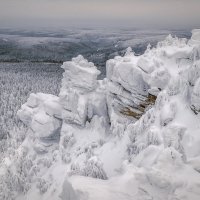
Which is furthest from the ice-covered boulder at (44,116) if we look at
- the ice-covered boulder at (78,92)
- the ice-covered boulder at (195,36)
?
the ice-covered boulder at (195,36)

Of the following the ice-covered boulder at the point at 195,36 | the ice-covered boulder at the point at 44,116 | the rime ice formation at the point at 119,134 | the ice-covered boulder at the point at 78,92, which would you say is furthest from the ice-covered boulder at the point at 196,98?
the ice-covered boulder at the point at 44,116

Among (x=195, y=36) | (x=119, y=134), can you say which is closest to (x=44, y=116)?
(x=119, y=134)

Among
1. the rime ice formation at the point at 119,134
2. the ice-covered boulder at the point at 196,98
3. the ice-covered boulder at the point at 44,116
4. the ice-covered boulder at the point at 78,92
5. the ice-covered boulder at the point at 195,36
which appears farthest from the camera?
the ice-covered boulder at the point at 44,116

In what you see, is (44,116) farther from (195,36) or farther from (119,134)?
(195,36)

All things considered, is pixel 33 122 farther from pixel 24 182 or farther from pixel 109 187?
pixel 109 187

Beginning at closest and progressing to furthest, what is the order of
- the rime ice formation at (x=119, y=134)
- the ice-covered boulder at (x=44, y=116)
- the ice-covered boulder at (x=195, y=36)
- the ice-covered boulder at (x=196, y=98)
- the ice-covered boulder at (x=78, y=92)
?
the rime ice formation at (x=119, y=134)
the ice-covered boulder at (x=196, y=98)
the ice-covered boulder at (x=195, y=36)
the ice-covered boulder at (x=78, y=92)
the ice-covered boulder at (x=44, y=116)

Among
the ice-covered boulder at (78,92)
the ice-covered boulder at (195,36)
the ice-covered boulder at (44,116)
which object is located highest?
the ice-covered boulder at (195,36)

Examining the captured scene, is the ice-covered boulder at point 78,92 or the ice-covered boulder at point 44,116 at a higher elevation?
the ice-covered boulder at point 78,92

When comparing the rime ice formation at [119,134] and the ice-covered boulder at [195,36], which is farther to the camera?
the ice-covered boulder at [195,36]

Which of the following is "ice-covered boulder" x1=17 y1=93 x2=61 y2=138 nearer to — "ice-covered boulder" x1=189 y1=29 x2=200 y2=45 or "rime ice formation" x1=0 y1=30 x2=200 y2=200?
"rime ice formation" x1=0 y1=30 x2=200 y2=200

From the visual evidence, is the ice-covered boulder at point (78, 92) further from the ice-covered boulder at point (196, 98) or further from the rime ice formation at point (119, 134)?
the ice-covered boulder at point (196, 98)
